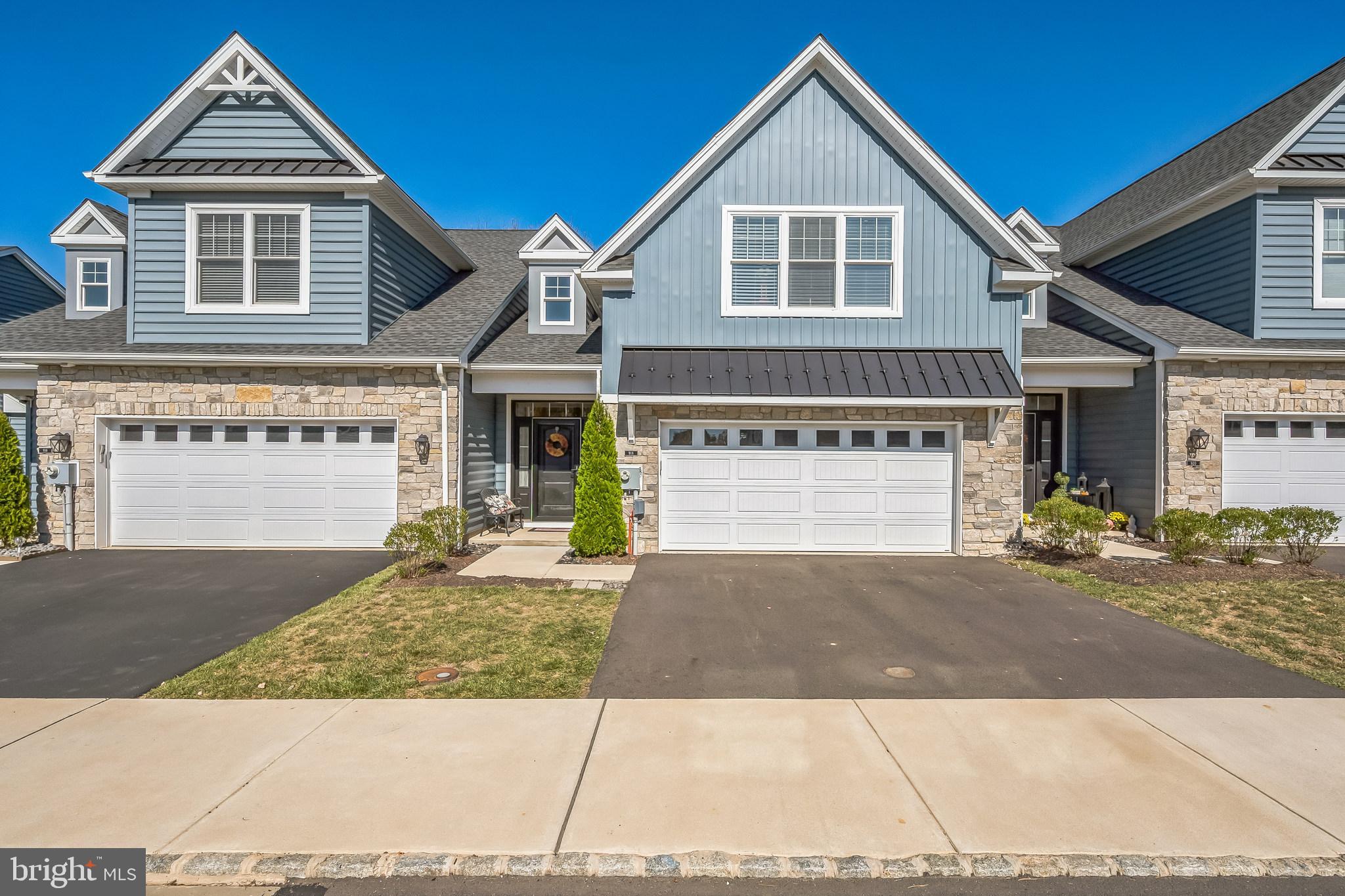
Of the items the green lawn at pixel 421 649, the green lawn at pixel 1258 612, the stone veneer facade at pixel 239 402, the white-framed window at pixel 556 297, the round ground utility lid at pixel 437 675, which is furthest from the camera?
the white-framed window at pixel 556 297

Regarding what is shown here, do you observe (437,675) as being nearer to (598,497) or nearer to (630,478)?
(598,497)

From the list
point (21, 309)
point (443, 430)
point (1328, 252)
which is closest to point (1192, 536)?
point (1328, 252)

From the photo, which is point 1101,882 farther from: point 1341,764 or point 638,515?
point 638,515

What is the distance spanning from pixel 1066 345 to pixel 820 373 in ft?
19.5

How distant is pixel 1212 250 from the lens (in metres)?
13.2

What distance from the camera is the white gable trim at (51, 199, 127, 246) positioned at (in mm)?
13742

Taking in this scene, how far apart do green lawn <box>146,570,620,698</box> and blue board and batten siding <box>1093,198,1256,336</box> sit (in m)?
13.3

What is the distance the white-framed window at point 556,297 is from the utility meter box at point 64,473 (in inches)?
342

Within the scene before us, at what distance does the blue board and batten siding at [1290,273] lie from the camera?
1228cm

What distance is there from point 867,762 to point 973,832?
819 mm

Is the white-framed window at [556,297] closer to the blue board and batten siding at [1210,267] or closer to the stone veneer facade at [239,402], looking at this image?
the stone veneer facade at [239,402]

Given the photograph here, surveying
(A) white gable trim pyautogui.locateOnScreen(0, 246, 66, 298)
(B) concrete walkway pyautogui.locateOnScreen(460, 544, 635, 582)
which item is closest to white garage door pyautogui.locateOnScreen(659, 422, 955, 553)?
(B) concrete walkway pyautogui.locateOnScreen(460, 544, 635, 582)

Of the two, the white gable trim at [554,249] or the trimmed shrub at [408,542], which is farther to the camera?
the white gable trim at [554,249]

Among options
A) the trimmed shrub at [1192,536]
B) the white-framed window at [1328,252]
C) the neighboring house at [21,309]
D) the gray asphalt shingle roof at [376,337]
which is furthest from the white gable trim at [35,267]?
the white-framed window at [1328,252]
